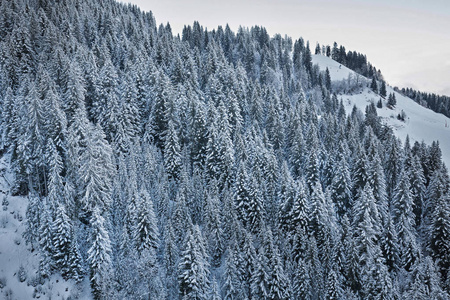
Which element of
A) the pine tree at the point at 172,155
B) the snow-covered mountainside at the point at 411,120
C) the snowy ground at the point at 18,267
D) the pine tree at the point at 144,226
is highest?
the snow-covered mountainside at the point at 411,120

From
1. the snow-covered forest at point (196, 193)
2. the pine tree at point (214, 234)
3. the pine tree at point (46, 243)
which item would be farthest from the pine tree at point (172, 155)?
the pine tree at point (46, 243)

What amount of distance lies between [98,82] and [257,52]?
88.4 metres

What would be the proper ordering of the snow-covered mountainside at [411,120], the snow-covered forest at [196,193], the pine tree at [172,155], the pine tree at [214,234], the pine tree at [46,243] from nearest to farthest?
the pine tree at [46,243], the snow-covered forest at [196,193], the pine tree at [214,234], the pine tree at [172,155], the snow-covered mountainside at [411,120]

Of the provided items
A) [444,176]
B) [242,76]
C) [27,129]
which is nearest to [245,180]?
[27,129]

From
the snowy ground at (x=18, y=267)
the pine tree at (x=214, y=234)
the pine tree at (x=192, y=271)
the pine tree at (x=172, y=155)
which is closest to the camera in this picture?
the snowy ground at (x=18, y=267)

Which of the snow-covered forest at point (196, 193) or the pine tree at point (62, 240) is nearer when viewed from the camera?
the pine tree at point (62, 240)

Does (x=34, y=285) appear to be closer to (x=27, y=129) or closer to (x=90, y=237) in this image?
(x=90, y=237)

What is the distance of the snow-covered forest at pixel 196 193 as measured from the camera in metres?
39.7

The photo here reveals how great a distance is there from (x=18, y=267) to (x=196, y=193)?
26299mm

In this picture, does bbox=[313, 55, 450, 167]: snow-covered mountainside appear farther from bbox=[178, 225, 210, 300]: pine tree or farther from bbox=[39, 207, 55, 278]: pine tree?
bbox=[39, 207, 55, 278]: pine tree

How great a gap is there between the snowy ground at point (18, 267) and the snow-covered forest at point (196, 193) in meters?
1.26

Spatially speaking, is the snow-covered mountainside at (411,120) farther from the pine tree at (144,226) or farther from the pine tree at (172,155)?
the pine tree at (144,226)

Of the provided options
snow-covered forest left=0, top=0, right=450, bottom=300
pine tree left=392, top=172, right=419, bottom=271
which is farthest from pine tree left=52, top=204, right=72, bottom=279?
pine tree left=392, top=172, right=419, bottom=271

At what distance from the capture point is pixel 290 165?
68500 millimetres
